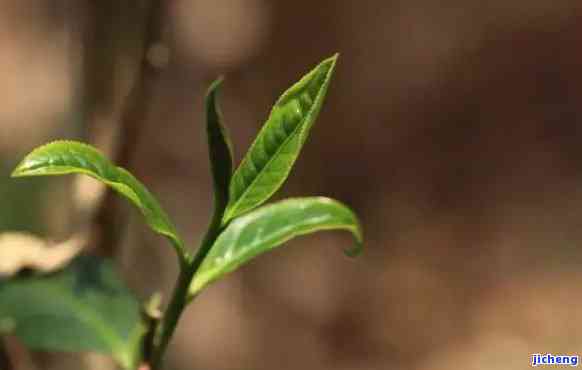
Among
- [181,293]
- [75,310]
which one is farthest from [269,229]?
[75,310]

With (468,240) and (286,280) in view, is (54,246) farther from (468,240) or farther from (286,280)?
(468,240)

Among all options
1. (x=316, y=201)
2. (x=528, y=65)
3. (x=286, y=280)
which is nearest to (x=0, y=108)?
(x=286, y=280)

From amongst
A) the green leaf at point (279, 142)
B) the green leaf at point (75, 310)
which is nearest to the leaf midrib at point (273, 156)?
the green leaf at point (279, 142)

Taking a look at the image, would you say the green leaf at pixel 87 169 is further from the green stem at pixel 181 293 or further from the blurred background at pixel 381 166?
the blurred background at pixel 381 166

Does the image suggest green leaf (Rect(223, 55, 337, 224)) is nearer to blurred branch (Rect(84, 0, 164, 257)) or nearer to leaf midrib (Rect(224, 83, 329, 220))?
leaf midrib (Rect(224, 83, 329, 220))

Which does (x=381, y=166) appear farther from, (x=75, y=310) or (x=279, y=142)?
(x=279, y=142)

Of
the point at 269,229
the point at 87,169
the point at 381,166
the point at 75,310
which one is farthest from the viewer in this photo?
the point at 381,166

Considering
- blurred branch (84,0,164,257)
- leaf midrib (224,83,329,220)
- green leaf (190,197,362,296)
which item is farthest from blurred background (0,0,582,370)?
leaf midrib (224,83,329,220)
